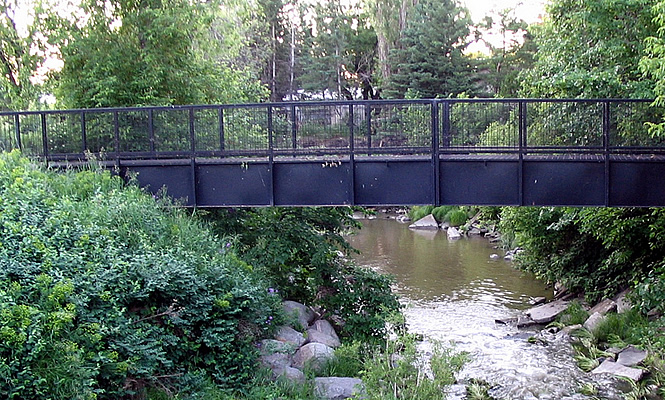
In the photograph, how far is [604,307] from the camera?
1808 centimetres

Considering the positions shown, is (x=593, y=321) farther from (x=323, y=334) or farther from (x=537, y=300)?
(x=323, y=334)

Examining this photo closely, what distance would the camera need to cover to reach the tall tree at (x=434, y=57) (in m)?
40.2

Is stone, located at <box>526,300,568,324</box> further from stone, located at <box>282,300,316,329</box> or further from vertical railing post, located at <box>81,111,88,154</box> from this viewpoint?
vertical railing post, located at <box>81,111,88,154</box>

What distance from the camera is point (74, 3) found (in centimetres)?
1852

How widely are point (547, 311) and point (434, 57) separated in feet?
81.8

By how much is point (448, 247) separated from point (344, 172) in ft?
56.9

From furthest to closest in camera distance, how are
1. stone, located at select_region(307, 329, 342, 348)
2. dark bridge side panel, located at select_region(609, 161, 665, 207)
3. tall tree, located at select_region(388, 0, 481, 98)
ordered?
tall tree, located at select_region(388, 0, 481, 98), stone, located at select_region(307, 329, 342, 348), dark bridge side panel, located at select_region(609, 161, 665, 207)

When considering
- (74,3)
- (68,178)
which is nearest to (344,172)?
(68,178)

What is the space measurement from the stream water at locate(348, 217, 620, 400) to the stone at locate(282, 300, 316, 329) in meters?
2.29

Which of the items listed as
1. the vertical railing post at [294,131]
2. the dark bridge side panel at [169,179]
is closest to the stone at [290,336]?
the dark bridge side panel at [169,179]

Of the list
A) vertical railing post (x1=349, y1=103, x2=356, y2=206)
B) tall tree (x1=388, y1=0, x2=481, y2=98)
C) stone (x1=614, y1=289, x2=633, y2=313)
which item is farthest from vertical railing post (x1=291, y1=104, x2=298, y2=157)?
tall tree (x1=388, y1=0, x2=481, y2=98)

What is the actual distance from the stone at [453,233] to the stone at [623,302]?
14.1m

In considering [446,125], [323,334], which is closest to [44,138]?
[323,334]

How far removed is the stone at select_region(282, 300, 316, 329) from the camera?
14.2 m
